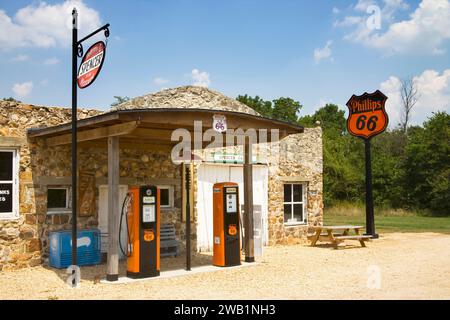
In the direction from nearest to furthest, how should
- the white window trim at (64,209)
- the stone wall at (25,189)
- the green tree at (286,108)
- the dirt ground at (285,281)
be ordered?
the dirt ground at (285,281) → the stone wall at (25,189) → the white window trim at (64,209) → the green tree at (286,108)

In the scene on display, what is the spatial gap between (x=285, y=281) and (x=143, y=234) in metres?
2.49

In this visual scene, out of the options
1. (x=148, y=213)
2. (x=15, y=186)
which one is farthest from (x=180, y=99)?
(x=148, y=213)

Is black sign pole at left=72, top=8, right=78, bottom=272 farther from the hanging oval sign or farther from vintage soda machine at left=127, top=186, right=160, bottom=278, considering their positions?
vintage soda machine at left=127, top=186, right=160, bottom=278

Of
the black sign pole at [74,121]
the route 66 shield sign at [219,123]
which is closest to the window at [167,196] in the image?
the route 66 shield sign at [219,123]

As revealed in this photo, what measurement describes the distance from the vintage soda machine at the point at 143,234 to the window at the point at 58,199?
2492mm

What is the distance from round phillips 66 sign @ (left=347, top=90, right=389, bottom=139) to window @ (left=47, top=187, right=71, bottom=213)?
9250mm

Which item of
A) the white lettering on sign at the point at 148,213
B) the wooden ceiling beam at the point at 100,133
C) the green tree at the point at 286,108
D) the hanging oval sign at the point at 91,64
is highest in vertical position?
the green tree at the point at 286,108

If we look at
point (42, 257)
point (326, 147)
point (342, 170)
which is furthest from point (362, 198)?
point (42, 257)

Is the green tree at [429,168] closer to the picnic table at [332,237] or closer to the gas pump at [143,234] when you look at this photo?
the picnic table at [332,237]

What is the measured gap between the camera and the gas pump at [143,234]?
8.88 m

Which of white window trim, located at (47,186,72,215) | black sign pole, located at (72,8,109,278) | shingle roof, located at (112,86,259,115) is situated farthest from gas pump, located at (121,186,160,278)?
shingle roof, located at (112,86,259,115)

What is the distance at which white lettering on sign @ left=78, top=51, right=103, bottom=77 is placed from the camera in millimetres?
7918
